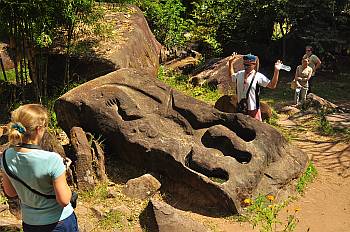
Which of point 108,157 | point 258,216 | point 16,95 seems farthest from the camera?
point 16,95

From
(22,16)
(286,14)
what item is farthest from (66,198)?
(286,14)

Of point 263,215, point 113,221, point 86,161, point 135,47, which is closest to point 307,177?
point 263,215

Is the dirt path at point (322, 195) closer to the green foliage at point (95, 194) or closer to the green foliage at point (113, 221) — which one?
the green foliage at point (113, 221)

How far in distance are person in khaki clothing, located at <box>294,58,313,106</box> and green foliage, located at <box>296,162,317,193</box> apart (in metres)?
3.34

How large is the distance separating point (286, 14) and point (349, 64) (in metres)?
2.81

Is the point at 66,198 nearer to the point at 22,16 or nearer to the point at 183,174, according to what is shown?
the point at 183,174

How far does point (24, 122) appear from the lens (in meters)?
2.70

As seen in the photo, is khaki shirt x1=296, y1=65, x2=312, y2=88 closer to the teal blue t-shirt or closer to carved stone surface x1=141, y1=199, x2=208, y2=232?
carved stone surface x1=141, y1=199, x2=208, y2=232

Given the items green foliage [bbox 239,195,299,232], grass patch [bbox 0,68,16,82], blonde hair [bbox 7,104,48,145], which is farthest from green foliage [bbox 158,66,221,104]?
blonde hair [bbox 7,104,48,145]

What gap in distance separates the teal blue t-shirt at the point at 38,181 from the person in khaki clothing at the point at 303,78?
304 inches

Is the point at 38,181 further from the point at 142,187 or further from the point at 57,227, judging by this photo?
the point at 142,187

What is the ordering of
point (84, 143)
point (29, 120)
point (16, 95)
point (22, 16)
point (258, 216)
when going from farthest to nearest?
point (16, 95), point (22, 16), point (84, 143), point (258, 216), point (29, 120)

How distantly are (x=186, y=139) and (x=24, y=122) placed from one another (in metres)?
3.60

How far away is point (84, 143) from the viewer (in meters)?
5.82
